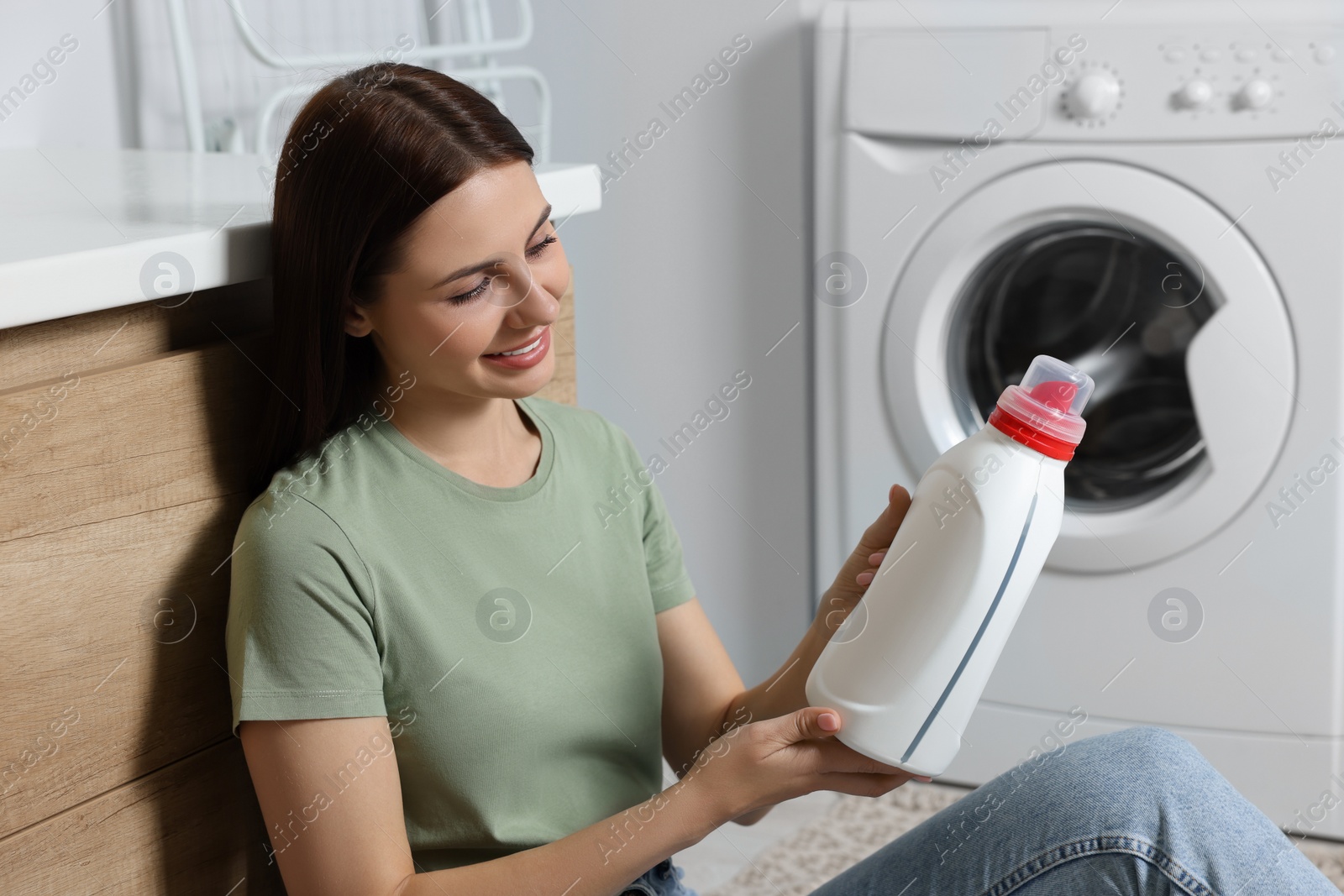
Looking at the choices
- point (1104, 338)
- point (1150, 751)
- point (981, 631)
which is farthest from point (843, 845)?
point (981, 631)

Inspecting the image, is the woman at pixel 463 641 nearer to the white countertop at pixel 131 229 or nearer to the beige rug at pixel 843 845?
the white countertop at pixel 131 229

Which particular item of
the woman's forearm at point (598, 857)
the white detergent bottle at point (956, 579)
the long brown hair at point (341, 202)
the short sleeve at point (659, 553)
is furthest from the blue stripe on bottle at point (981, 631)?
the long brown hair at point (341, 202)

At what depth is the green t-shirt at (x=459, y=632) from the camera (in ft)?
2.05

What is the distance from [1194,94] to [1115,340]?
28 centimetres

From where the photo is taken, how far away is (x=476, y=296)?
682 millimetres

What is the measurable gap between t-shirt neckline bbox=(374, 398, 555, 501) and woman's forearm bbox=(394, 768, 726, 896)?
21cm

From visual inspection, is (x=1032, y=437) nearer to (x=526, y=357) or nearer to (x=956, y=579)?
(x=956, y=579)

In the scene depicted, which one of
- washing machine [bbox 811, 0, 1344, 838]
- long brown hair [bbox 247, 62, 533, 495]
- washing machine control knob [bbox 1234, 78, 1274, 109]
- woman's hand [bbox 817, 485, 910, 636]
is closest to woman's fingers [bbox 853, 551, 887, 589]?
woman's hand [bbox 817, 485, 910, 636]

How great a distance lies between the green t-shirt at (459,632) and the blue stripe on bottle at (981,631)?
212mm

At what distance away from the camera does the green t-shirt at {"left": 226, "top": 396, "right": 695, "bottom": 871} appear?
0.62 m

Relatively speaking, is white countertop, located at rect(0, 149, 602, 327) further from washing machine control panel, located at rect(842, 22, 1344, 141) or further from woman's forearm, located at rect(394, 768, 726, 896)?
washing machine control panel, located at rect(842, 22, 1344, 141)

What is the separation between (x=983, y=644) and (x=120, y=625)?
0.45m

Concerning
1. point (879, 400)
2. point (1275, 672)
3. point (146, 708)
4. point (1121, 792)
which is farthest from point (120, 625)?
point (1275, 672)

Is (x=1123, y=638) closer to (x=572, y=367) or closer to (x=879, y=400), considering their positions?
(x=879, y=400)
